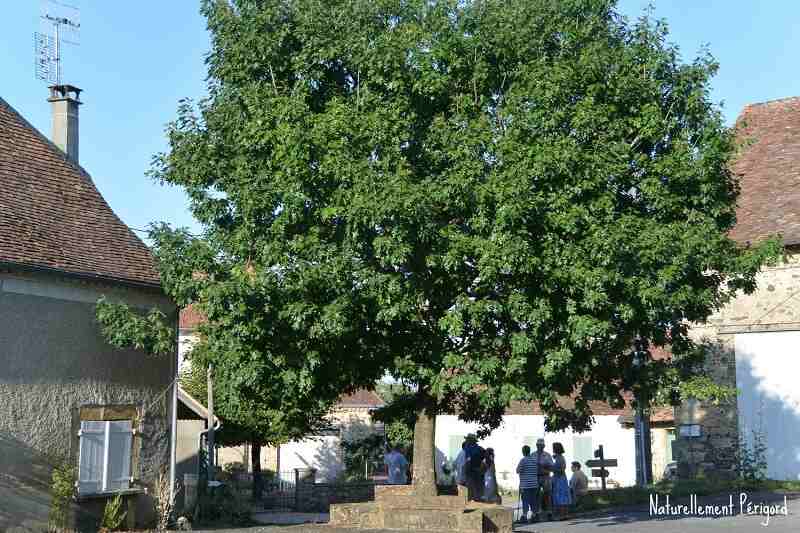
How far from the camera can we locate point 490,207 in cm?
1358

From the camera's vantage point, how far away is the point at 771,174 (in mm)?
25984

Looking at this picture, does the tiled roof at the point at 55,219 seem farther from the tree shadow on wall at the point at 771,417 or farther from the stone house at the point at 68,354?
the tree shadow on wall at the point at 771,417

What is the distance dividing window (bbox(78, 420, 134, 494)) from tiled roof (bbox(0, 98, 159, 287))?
2327mm

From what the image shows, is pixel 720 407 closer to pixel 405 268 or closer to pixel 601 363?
pixel 601 363

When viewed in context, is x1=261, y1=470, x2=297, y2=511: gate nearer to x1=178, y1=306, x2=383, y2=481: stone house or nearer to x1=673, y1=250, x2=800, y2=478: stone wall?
x1=673, y1=250, x2=800, y2=478: stone wall

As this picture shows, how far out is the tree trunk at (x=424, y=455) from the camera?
16.0 m

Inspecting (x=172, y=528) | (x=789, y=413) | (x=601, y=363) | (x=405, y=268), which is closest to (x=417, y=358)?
(x=405, y=268)

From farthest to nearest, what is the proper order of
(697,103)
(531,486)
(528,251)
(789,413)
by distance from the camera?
(789,413) → (531,486) → (697,103) → (528,251)

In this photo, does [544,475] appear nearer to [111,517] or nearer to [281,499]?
[111,517]

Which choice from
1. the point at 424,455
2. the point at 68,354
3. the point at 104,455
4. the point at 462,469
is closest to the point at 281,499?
the point at 462,469

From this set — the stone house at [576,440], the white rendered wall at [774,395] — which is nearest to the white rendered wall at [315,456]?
the stone house at [576,440]

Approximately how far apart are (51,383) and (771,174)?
1834 cm

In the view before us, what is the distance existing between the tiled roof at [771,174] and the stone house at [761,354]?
24mm

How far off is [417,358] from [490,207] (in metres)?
2.93
